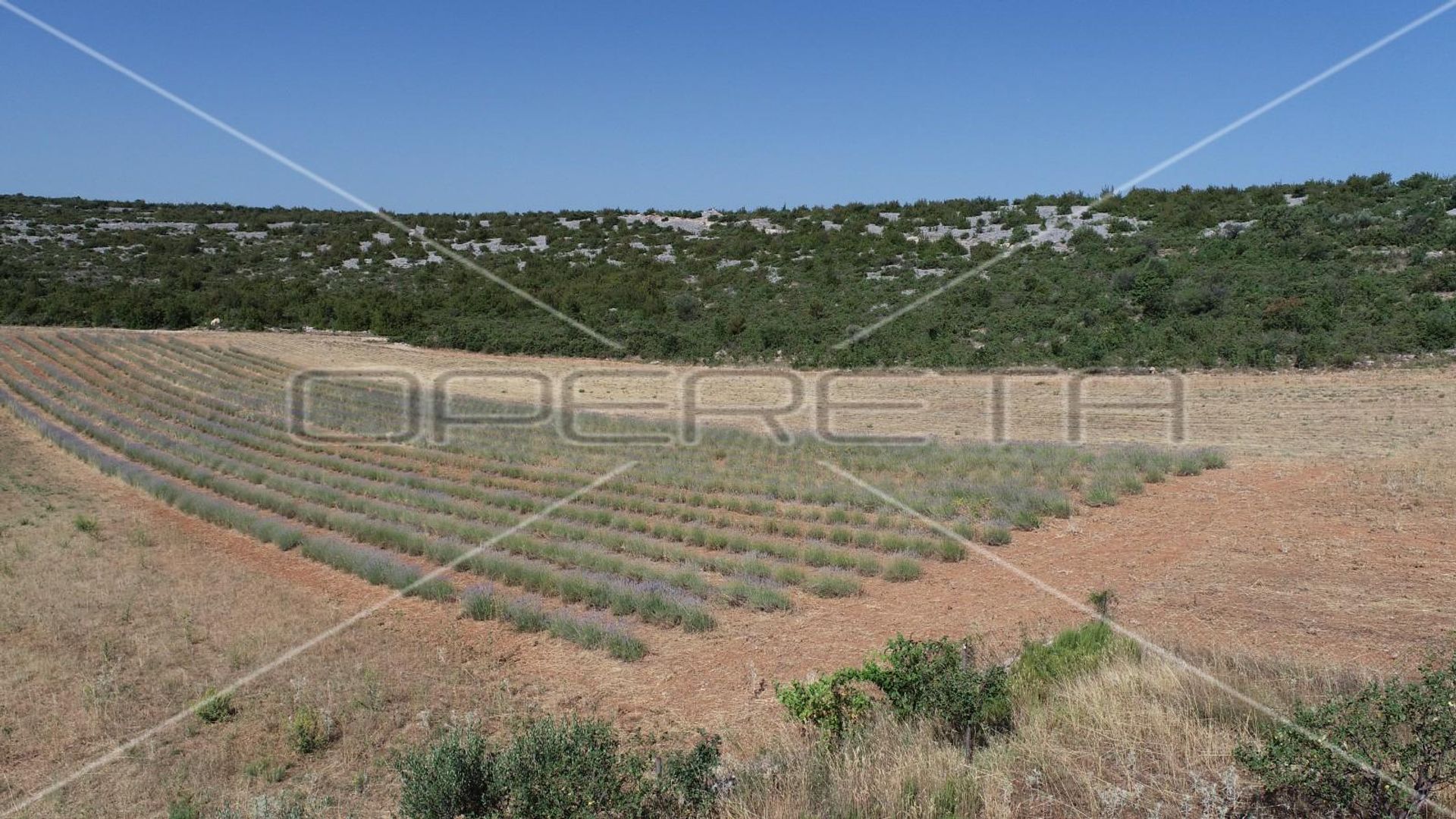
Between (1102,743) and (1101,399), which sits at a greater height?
(1101,399)

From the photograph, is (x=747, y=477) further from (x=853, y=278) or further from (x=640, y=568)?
(x=853, y=278)

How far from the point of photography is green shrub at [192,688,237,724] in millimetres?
7059

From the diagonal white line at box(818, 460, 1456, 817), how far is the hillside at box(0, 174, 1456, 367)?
1851cm

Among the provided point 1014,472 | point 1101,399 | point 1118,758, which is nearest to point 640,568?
point 1118,758

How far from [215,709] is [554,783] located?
4081mm

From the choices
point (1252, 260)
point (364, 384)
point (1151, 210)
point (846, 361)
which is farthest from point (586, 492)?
point (1151, 210)

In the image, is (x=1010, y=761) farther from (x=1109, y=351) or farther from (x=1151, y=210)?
(x=1151, y=210)

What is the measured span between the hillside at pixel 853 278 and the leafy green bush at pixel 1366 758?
27615 millimetres

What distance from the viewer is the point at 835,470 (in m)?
17.4

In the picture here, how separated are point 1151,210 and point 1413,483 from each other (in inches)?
1503

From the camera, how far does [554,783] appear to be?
15.6ft

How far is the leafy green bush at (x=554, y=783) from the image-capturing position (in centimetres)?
471

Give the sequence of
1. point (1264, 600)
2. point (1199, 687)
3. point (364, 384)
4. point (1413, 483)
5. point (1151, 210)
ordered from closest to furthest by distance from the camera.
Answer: point (1199, 687), point (1264, 600), point (1413, 483), point (364, 384), point (1151, 210)

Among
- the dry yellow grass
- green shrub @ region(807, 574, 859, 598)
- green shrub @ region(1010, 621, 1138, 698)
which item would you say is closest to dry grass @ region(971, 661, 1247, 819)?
green shrub @ region(1010, 621, 1138, 698)
